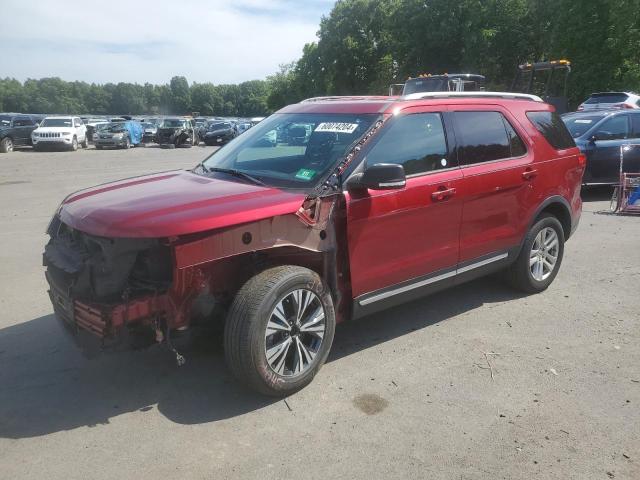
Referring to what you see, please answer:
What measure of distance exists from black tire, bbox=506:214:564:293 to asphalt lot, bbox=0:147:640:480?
192 mm

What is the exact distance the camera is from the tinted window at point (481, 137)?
456 centimetres

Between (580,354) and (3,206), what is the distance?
33.6 feet

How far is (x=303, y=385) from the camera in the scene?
3654 millimetres

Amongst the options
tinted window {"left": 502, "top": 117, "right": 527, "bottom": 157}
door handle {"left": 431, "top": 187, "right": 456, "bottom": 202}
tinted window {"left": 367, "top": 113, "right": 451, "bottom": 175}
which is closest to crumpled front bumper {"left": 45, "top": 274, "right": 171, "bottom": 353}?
tinted window {"left": 367, "top": 113, "right": 451, "bottom": 175}

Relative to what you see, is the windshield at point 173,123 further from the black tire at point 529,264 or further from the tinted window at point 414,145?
the tinted window at point 414,145

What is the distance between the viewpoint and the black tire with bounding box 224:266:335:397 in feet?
10.8

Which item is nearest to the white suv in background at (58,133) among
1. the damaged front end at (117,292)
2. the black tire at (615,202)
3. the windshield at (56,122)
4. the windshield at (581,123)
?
the windshield at (56,122)

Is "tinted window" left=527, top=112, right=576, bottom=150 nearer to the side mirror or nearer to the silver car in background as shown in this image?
the side mirror

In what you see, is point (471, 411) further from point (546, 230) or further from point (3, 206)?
point (3, 206)

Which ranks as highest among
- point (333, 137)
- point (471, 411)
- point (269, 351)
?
point (333, 137)

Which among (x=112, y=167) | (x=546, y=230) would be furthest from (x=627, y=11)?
(x=546, y=230)

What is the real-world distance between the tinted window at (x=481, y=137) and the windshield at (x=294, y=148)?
897mm

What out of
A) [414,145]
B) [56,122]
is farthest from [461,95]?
[56,122]

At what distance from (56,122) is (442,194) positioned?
2835cm
